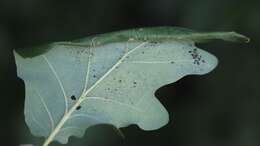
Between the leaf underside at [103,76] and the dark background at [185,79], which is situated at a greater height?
the leaf underside at [103,76]

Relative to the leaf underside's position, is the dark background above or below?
below

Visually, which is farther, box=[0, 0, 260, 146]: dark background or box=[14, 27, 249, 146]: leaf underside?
box=[0, 0, 260, 146]: dark background

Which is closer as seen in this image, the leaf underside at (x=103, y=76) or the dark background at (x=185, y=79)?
the leaf underside at (x=103, y=76)

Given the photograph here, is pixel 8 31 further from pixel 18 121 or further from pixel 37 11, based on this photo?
pixel 18 121

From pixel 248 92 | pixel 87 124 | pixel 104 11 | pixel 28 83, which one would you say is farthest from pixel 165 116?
pixel 104 11
